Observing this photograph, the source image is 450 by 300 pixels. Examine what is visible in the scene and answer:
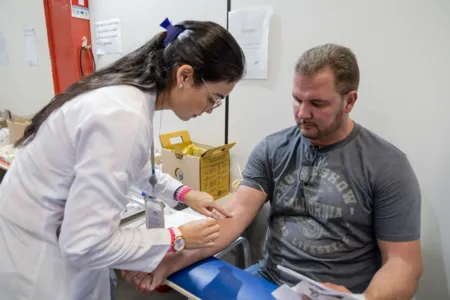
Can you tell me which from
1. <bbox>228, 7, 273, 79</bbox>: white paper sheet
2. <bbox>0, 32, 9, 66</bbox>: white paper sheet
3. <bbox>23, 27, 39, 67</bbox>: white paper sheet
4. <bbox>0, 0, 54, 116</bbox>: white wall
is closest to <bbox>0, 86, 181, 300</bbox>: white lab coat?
<bbox>228, 7, 273, 79</bbox>: white paper sheet

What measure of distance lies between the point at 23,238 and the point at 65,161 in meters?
0.30

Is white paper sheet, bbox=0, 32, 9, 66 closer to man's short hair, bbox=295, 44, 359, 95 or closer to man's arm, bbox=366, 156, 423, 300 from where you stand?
man's short hair, bbox=295, 44, 359, 95

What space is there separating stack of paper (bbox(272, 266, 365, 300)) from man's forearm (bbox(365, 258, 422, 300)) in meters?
0.15

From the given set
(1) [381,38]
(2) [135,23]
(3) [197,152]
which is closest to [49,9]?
(2) [135,23]

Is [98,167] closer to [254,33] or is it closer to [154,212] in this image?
[154,212]

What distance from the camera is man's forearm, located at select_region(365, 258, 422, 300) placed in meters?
0.97

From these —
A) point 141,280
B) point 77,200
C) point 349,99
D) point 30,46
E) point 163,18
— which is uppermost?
point 163,18

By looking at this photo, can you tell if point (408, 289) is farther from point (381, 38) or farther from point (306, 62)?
point (381, 38)

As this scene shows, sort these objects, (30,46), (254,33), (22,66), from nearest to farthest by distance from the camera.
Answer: (254,33), (30,46), (22,66)

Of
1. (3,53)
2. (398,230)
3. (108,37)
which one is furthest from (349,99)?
(3,53)

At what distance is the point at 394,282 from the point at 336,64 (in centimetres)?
77

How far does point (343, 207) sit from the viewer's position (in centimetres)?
113

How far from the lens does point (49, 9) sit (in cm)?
264

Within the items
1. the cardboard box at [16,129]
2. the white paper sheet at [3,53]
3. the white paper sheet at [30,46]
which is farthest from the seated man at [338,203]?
the white paper sheet at [3,53]
